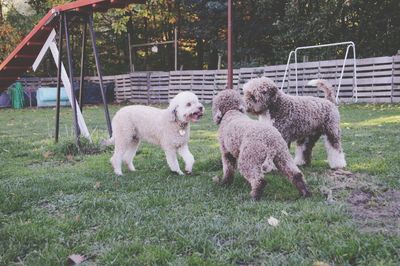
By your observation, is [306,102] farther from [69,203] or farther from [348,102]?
[348,102]

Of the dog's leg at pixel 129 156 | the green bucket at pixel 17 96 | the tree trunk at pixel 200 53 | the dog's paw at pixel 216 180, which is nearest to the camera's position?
the dog's paw at pixel 216 180

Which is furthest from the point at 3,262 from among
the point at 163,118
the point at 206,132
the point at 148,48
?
the point at 148,48

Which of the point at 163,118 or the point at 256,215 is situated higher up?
the point at 163,118

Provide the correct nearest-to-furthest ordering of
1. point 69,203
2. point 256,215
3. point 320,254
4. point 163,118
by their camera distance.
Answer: point 320,254
point 256,215
point 69,203
point 163,118

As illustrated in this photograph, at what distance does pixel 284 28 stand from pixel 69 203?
19271 mm

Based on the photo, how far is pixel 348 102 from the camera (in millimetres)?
17609

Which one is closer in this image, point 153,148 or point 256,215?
point 256,215

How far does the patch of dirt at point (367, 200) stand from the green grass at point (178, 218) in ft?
0.23

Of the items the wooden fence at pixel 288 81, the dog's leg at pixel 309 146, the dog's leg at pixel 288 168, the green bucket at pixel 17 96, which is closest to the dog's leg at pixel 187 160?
the dog's leg at pixel 309 146

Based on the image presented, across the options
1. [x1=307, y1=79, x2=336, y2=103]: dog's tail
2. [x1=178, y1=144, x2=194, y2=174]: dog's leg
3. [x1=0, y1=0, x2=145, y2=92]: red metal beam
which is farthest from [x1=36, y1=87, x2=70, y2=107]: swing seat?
[x1=307, y1=79, x2=336, y2=103]: dog's tail

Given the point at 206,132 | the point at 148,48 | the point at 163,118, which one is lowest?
the point at 206,132

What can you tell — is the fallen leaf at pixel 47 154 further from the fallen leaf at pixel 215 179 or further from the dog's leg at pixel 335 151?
the dog's leg at pixel 335 151

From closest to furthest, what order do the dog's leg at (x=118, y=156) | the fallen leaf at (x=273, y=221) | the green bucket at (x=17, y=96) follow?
the fallen leaf at (x=273, y=221) → the dog's leg at (x=118, y=156) → the green bucket at (x=17, y=96)

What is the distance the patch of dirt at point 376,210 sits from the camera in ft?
11.1
